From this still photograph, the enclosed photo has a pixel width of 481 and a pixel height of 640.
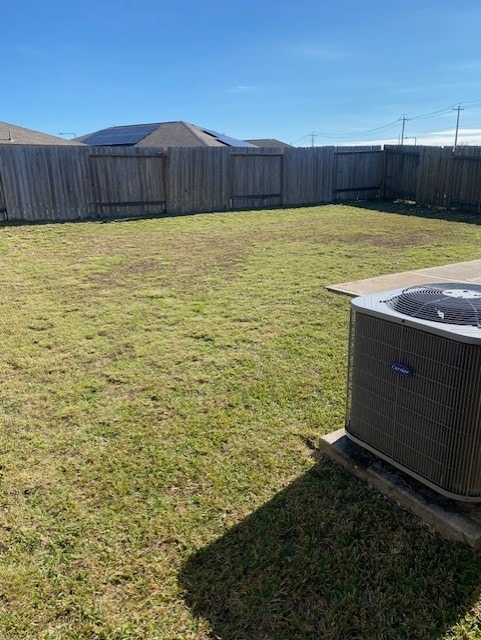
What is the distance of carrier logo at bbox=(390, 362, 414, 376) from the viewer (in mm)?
2047

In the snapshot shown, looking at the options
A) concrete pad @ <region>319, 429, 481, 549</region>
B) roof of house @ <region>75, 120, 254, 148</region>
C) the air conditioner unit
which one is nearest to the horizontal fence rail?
roof of house @ <region>75, 120, 254, 148</region>

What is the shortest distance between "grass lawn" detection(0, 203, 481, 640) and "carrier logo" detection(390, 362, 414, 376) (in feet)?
1.98

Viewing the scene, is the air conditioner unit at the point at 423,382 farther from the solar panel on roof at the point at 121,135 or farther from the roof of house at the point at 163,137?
the solar panel on roof at the point at 121,135

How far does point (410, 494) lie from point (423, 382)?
1.70ft

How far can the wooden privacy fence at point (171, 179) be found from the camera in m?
10.0

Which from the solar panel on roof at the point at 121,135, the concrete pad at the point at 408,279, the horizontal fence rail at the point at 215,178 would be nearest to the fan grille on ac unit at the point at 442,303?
the concrete pad at the point at 408,279

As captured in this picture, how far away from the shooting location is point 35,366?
12.3ft

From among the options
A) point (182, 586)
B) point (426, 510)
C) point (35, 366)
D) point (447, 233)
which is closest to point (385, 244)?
point (447, 233)

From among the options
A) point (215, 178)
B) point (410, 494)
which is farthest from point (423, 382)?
point (215, 178)

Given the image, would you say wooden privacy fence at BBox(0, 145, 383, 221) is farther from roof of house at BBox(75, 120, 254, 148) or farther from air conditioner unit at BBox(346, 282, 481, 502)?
air conditioner unit at BBox(346, 282, 481, 502)

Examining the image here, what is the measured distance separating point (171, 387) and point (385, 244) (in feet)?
17.9

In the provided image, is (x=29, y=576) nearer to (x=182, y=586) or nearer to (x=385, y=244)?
(x=182, y=586)

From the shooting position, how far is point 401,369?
2.08m

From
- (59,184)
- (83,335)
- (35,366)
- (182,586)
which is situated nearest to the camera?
(182,586)
